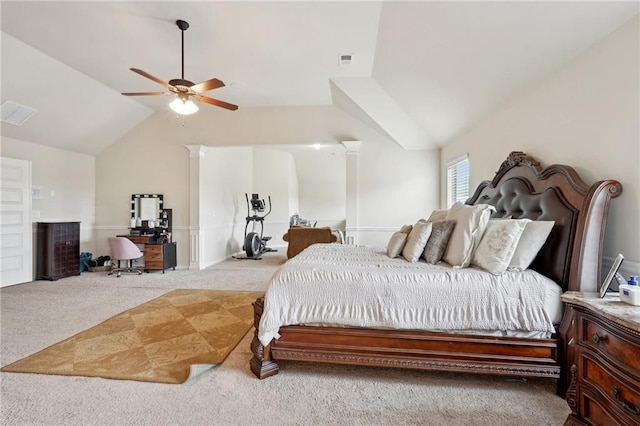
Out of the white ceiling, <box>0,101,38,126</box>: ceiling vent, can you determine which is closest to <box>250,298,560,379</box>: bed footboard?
the white ceiling

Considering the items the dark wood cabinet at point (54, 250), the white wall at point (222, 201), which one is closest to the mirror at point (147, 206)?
the white wall at point (222, 201)

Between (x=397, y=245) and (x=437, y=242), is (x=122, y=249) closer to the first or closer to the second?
(x=397, y=245)

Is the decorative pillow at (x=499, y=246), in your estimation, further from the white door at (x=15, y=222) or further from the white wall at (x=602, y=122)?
the white door at (x=15, y=222)

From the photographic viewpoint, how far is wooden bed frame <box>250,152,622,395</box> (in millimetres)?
1849

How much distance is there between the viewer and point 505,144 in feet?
10.5

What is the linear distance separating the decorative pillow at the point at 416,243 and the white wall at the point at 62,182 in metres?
6.06

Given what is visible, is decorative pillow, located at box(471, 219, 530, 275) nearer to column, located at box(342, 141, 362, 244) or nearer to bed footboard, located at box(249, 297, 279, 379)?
bed footboard, located at box(249, 297, 279, 379)

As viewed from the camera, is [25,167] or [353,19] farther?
[25,167]

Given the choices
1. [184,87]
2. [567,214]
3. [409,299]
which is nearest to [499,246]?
[567,214]

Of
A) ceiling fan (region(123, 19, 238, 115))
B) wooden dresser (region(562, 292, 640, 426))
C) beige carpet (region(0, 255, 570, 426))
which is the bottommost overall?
beige carpet (region(0, 255, 570, 426))

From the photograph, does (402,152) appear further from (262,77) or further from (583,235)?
(583,235)

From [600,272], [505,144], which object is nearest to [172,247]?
[505,144]

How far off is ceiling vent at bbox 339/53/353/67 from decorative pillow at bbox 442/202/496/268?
2378mm

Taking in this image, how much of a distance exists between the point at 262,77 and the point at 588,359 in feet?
14.6
